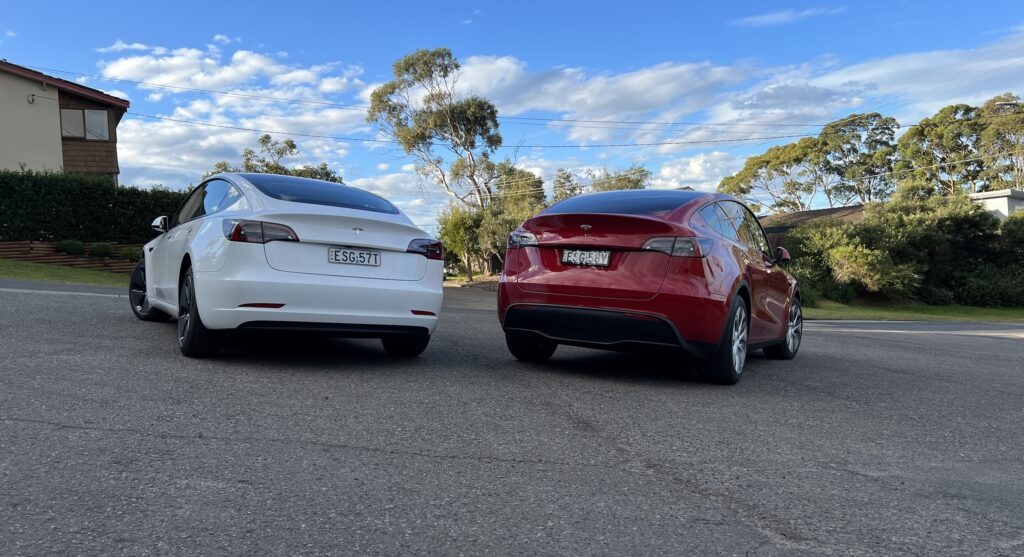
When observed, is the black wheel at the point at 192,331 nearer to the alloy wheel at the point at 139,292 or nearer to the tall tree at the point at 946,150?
the alloy wheel at the point at 139,292

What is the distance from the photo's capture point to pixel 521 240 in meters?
6.48

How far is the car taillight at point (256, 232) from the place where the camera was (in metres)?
5.56

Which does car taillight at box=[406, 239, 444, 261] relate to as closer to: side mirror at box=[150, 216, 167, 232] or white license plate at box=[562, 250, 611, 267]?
white license plate at box=[562, 250, 611, 267]

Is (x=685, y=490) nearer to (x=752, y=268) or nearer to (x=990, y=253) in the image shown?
(x=752, y=268)

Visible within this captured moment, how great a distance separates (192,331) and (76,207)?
64.0ft

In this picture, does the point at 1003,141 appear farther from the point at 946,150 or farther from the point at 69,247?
the point at 69,247

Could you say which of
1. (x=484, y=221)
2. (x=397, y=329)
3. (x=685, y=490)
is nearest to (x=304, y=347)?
(x=397, y=329)

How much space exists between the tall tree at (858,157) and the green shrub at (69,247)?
52.1 metres

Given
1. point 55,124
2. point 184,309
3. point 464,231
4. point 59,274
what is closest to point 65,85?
point 55,124

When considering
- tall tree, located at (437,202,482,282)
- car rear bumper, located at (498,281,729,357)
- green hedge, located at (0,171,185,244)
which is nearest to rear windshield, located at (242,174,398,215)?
car rear bumper, located at (498,281,729,357)

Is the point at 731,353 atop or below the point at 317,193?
below

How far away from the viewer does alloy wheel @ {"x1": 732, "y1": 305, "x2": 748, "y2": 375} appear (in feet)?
20.3

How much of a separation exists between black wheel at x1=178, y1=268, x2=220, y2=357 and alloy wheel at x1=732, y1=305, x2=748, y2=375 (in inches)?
159

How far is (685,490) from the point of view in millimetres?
3432
